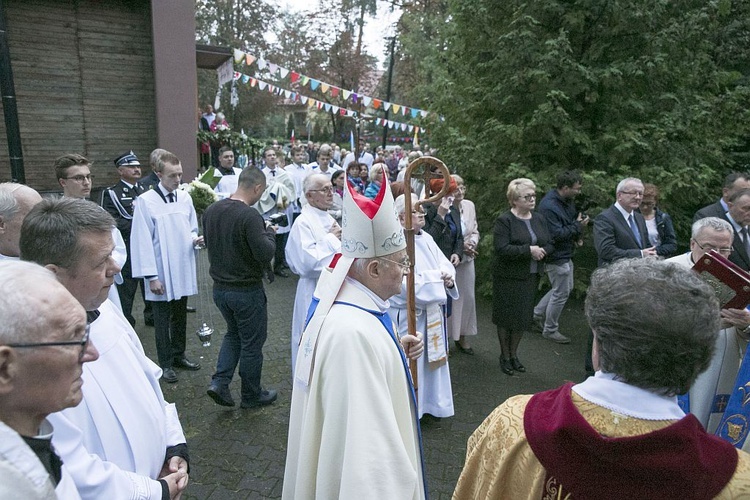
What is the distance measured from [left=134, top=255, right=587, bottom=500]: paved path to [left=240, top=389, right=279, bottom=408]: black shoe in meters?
0.06

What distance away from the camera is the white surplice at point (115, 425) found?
5.48 ft

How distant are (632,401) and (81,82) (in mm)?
11349

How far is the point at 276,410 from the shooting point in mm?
4891

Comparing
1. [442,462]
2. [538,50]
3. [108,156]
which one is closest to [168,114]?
[108,156]

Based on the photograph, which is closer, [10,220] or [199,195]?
[10,220]

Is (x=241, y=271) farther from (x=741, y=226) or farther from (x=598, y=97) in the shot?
(x=598, y=97)

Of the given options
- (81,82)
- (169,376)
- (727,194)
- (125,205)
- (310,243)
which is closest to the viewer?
(310,243)

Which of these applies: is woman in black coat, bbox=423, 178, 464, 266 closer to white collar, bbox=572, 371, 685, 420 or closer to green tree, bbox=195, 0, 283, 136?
white collar, bbox=572, 371, 685, 420

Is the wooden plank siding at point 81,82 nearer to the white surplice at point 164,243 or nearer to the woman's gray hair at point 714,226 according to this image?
the white surplice at point 164,243

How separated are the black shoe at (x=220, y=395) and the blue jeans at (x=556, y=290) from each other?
157 inches

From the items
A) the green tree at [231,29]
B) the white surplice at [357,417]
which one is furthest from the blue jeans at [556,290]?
the green tree at [231,29]

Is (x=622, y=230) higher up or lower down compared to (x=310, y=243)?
higher up

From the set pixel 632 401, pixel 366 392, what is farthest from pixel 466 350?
pixel 632 401

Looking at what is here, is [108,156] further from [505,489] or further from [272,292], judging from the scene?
[505,489]
